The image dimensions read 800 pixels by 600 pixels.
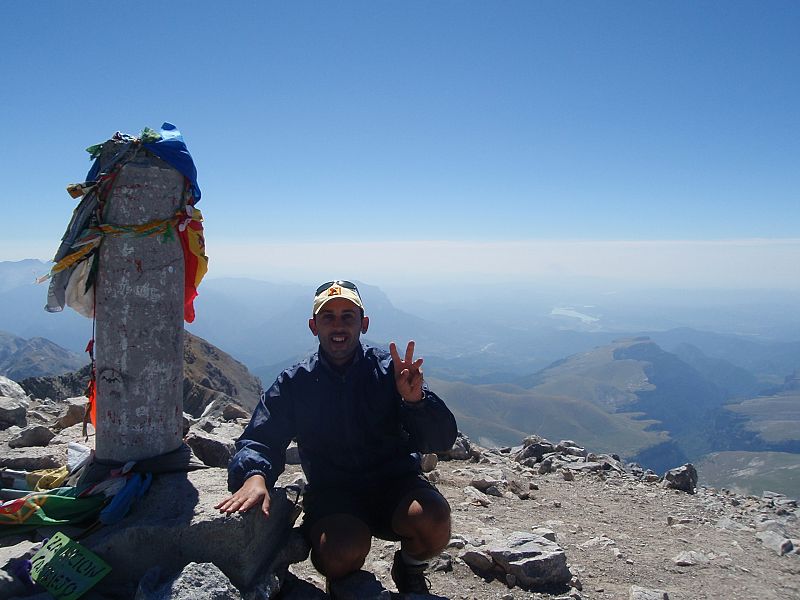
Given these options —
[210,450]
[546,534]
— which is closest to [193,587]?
[210,450]

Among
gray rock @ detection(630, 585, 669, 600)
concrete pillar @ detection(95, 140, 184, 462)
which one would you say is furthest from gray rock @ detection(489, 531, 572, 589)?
concrete pillar @ detection(95, 140, 184, 462)

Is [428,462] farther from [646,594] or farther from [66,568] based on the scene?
[66,568]

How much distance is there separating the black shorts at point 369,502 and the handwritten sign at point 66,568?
1.87 metres

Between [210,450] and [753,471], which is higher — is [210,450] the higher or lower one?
the higher one

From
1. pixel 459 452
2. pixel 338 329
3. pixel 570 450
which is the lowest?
pixel 570 450

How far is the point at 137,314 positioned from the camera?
5.42 m

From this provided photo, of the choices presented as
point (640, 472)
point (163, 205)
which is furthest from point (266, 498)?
Answer: point (640, 472)

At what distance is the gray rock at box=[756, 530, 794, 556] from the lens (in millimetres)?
8430

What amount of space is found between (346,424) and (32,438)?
261 inches

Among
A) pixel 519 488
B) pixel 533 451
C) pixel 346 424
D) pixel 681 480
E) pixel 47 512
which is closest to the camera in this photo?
pixel 47 512

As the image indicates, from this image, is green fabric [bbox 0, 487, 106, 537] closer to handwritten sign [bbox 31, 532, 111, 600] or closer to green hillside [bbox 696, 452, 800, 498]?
handwritten sign [bbox 31, 532, 111, 600]

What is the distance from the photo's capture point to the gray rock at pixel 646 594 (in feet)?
19.4

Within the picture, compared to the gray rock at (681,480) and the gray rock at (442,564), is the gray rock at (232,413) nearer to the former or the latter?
the gray rock at (442,564)

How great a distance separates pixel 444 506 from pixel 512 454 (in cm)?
1125
